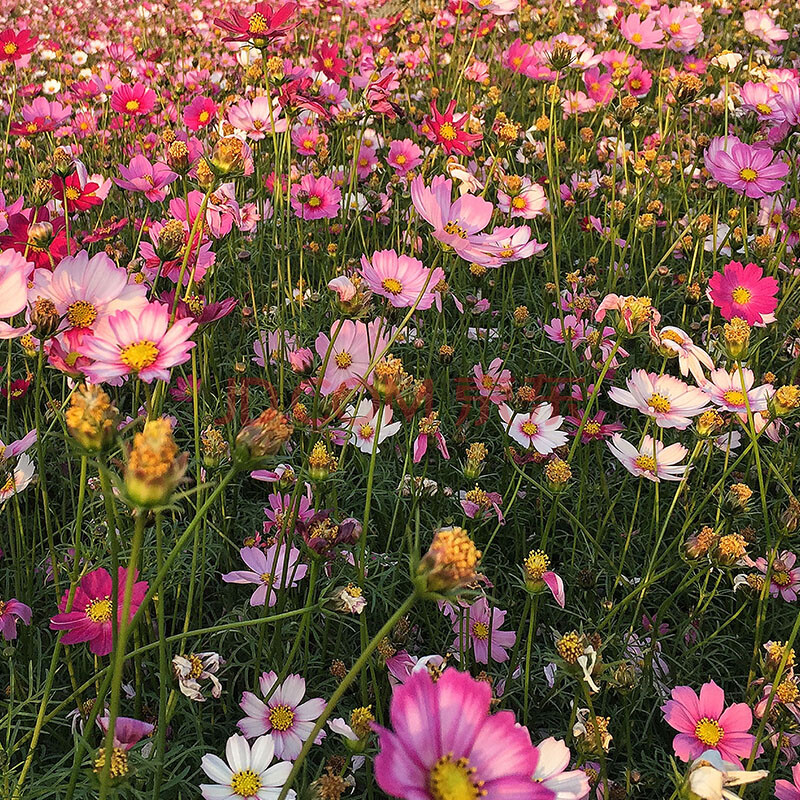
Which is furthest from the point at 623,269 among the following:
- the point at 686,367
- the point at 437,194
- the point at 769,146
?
the point at 437,194

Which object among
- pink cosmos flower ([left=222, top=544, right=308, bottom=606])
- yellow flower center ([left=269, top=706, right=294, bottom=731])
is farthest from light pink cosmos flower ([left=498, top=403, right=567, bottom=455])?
yellow flower center ([left=269, top=706, right=294, bottom=731])

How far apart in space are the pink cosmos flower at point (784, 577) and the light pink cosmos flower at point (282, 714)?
0.58 metres

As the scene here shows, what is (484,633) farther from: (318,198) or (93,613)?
(318,198)

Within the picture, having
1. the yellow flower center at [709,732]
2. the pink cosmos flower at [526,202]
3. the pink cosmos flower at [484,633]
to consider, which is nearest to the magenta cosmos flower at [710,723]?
the yellow flower center at [709,732]

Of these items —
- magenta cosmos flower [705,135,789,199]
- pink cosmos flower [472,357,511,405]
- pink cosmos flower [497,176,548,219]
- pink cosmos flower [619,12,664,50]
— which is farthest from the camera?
pink cosmos flower [619,12,664,50]

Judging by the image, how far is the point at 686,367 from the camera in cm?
99

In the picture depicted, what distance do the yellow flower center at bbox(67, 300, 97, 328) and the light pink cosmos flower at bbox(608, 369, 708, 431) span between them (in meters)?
0.66

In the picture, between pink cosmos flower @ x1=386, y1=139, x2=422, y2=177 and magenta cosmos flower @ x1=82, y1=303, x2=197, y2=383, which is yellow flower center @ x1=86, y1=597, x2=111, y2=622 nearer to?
magenta cosmos flower @ x1=82, y1=303, x2=197, y2=383

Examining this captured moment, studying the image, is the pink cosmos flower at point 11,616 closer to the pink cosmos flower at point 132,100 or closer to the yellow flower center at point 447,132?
the yellow flower center at point 447,132

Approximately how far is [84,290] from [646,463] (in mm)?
750

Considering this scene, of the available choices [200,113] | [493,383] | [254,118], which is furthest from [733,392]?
[200,113]

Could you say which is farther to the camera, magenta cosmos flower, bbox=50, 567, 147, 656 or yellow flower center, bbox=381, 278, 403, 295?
yellow flower center, bbox=381, 278, 403, 295

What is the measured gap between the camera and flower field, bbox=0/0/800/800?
21.9 inches

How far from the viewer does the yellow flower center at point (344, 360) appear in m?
0.98
